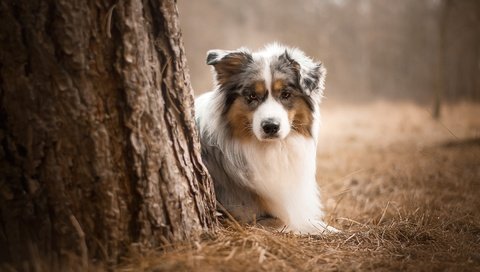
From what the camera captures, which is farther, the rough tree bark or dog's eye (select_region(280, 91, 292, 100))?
dog's eye (select_region(280, 91, 292, 100))

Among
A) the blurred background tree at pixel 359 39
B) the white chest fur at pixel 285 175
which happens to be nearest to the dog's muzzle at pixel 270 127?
the white chest fur at pixel 285 175

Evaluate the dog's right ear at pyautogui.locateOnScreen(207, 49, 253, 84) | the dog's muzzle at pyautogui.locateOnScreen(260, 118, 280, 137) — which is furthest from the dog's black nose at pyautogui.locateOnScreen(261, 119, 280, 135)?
the dog's right ear at pyautogui.locateOnScreen(207, 49, 253, 84)

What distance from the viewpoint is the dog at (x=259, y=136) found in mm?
3186

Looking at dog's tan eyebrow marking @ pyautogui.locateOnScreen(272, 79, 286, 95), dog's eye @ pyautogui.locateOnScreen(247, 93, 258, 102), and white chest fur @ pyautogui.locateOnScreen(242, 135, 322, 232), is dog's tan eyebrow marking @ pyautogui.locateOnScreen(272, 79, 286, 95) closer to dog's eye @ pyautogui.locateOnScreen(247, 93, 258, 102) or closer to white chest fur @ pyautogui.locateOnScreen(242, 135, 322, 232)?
dog's eye @ pyautogui.locateOnScreen(247, 93, 258, 102)

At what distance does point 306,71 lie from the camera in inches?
129

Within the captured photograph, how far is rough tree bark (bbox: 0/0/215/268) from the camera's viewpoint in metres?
1.93

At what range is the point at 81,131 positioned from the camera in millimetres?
2004

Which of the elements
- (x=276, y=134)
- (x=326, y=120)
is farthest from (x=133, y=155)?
(x=326, y=120)

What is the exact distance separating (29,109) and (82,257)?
0.78 m

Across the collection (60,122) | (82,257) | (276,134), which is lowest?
(82,257)

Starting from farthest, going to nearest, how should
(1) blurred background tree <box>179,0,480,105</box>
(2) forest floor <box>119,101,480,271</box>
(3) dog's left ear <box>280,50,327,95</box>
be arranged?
(1) blurred background tree <box>179,0,480,105</box> → (3) dog's left ear <box>280,50,327,95</box> → (2) forest floor <box>119,101,480,271</box>

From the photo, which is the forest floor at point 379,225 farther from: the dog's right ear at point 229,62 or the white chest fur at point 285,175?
the dog's right ear at point 229,62

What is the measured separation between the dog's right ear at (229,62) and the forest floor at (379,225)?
129 cm

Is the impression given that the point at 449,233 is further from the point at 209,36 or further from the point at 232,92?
the point at 209,36
